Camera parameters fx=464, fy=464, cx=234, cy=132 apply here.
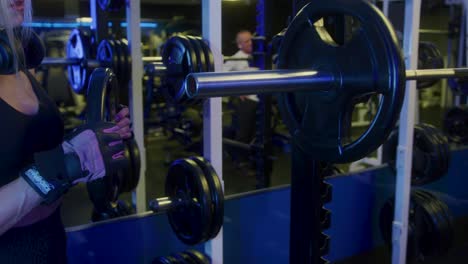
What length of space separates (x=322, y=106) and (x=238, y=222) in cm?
112

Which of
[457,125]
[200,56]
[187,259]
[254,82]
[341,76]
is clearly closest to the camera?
[254,82]

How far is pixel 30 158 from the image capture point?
0.85 m

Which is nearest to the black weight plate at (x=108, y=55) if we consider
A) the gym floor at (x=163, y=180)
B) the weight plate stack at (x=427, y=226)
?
the gym floor at (x=163, y=180)

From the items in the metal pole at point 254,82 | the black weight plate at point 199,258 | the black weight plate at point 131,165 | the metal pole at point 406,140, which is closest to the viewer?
the metal pole at point 254,82

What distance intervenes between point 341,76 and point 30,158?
1.89ft

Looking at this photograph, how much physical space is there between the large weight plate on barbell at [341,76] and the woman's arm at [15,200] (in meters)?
0.47

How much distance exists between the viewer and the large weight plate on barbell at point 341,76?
2.22 feet

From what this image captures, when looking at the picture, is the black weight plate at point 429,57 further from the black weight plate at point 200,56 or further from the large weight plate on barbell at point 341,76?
the large weight plate on barbell at point 341,76

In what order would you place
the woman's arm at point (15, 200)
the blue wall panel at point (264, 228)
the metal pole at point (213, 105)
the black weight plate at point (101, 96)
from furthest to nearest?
the blue wall panel at point (264, 228) < the metal pole at point (213, 105) < the black weight plate at point (101, 96) < the woman's arm at point (15, 200)

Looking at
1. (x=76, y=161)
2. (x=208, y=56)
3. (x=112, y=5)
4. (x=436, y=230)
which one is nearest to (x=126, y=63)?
(x=112, y=5)

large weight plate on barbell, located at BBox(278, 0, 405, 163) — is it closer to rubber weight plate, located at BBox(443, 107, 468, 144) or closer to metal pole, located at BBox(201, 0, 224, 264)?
metal pole, located at BBox(201, 0, 224, 264)

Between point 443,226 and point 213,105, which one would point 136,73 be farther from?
point 443,226

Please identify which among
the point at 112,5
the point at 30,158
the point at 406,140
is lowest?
the point at 406,140

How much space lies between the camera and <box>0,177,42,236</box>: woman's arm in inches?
29.2
